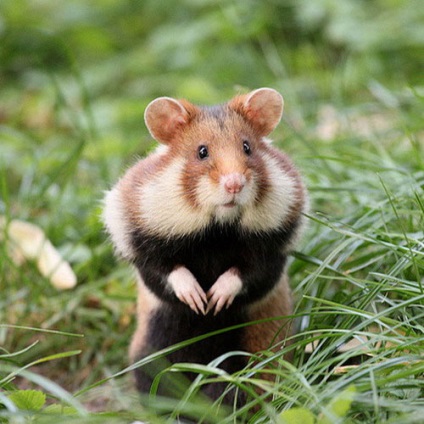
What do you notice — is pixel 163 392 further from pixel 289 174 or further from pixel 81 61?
pixel 81 61

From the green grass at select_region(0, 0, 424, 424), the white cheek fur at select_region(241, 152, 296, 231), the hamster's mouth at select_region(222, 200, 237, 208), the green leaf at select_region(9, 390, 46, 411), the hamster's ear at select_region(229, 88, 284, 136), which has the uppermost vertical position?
the hamster's ear at select_region(229, 88, 284, 136)

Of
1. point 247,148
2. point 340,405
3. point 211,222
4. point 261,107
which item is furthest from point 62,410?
point 261,107

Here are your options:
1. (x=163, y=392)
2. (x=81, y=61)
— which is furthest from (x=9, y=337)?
(x=81, y=61)

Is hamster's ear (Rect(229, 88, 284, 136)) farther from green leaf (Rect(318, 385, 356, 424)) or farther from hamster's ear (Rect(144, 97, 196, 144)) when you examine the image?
green leaf (Rect(318, 385, 356, 424))

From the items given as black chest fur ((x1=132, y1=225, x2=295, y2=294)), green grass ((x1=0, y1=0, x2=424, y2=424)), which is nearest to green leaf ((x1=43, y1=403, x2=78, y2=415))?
green grass ((x1=0, y1=0, x2=424, y2=424))

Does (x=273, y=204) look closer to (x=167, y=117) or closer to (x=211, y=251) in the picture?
(x=211, y=251)
